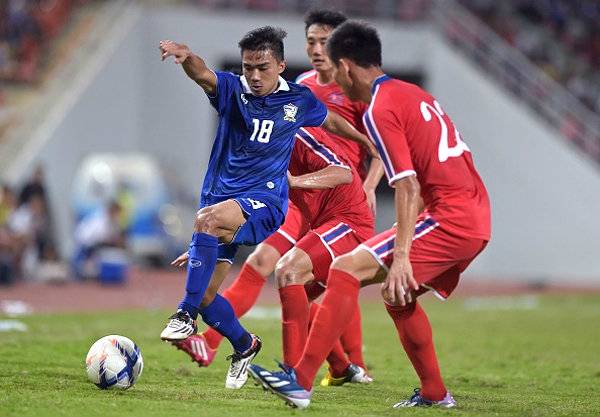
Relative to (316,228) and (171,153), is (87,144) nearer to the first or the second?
(171,153)

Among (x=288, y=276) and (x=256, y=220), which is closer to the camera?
(x=256, y=220)

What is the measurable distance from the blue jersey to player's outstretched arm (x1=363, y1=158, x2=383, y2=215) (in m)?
1.10

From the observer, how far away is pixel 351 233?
9.45m

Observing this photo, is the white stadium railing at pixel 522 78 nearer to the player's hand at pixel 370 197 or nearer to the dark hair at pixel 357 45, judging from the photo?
the player's hand at pixel 370 197

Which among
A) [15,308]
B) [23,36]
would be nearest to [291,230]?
[15,308]

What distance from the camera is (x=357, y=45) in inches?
308

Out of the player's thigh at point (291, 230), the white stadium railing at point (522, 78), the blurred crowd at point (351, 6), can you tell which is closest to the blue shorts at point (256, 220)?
the player's thigh at point (291, 230)

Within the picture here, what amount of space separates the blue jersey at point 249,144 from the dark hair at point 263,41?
0.88 ft

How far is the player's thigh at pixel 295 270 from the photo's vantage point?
9.03m

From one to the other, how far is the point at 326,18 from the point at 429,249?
3024 millimetres

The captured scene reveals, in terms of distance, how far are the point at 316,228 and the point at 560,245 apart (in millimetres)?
22095

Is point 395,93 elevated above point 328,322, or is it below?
above

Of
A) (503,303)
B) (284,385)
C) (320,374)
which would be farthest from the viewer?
(503,303)

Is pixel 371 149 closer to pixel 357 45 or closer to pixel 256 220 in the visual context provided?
pixel 256 220
